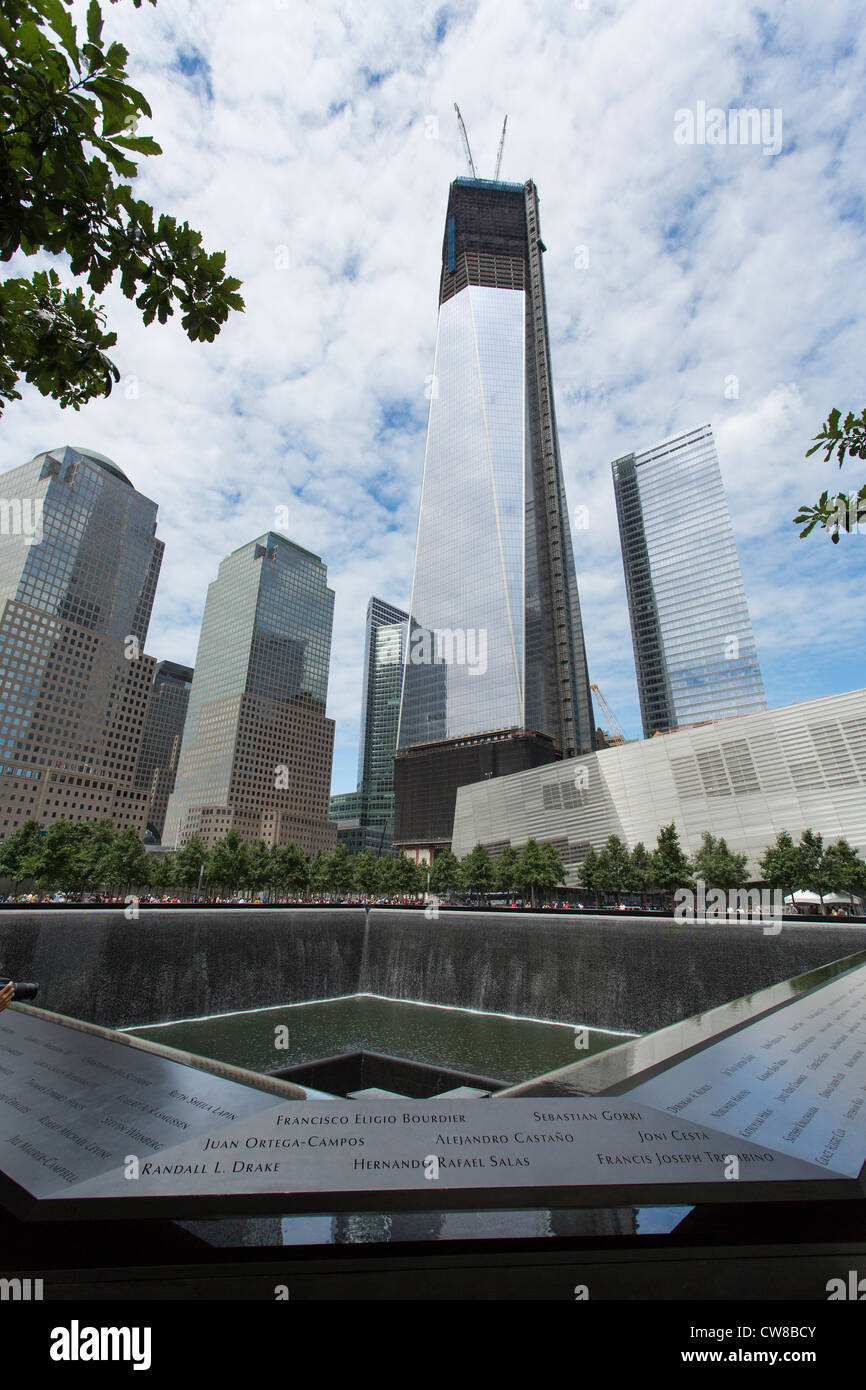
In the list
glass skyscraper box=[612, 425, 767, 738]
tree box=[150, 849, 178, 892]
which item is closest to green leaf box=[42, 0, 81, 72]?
tree box=[150, 849, 178, 892]

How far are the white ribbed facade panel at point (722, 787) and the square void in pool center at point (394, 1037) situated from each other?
43981 mm

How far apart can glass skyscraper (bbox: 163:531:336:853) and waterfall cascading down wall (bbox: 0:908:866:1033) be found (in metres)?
125

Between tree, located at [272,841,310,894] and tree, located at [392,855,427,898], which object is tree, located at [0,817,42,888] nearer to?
tree, located at [272,841,310,894]

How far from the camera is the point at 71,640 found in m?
134

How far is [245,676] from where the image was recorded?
174 m

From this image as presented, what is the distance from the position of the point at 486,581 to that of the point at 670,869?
82.4m

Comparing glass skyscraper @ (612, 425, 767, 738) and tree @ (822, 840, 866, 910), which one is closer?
tree @ (822, 840, 866, 910)

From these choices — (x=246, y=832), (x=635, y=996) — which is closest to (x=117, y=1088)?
(x=635, y=996)

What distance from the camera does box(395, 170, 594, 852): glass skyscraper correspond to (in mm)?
127250

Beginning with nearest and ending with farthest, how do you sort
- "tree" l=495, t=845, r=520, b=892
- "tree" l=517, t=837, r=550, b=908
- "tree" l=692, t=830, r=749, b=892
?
"tree" l=692, t=830, r=749, b=892, "tree" l=517, t=837, r=550, b=908, "tree" l=495, t=845, r=520, b=892

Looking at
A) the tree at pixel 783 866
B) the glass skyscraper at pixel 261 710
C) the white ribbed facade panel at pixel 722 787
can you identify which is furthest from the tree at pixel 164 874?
the glass skyscraper at pixel 261 710

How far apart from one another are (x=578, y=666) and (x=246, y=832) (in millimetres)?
97911

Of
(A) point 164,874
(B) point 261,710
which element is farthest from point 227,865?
(B) point 261,710
